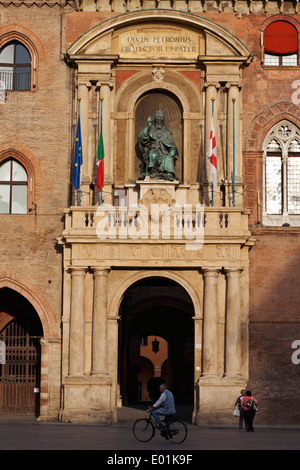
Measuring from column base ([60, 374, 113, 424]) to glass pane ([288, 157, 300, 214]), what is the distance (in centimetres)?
861

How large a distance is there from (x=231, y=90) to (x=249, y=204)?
381 centimetres

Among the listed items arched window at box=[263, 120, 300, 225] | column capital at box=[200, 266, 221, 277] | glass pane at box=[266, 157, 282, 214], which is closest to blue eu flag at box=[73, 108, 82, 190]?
column capital at box=[200, 266, 221, 277]

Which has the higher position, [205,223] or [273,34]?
[273,34]

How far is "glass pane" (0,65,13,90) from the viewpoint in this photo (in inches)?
1401

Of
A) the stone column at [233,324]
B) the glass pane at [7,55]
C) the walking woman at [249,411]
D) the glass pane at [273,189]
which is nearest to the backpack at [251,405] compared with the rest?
the walking woman at [249,411]

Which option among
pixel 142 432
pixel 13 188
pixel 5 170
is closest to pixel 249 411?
pixel 142 432

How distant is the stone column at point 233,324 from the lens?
108 feet

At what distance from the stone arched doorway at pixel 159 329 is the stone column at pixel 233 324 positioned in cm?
835

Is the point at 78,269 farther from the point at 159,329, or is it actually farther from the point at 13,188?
the point at 159,329

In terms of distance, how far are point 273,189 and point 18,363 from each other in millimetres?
10701

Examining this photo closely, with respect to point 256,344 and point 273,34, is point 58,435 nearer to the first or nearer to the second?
point 256,344

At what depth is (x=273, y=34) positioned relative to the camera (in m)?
35.4

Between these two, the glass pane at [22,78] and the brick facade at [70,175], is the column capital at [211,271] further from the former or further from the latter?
the glass pane at [22,78]

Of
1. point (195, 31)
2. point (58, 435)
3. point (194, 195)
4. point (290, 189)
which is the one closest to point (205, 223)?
point (194, 195)
